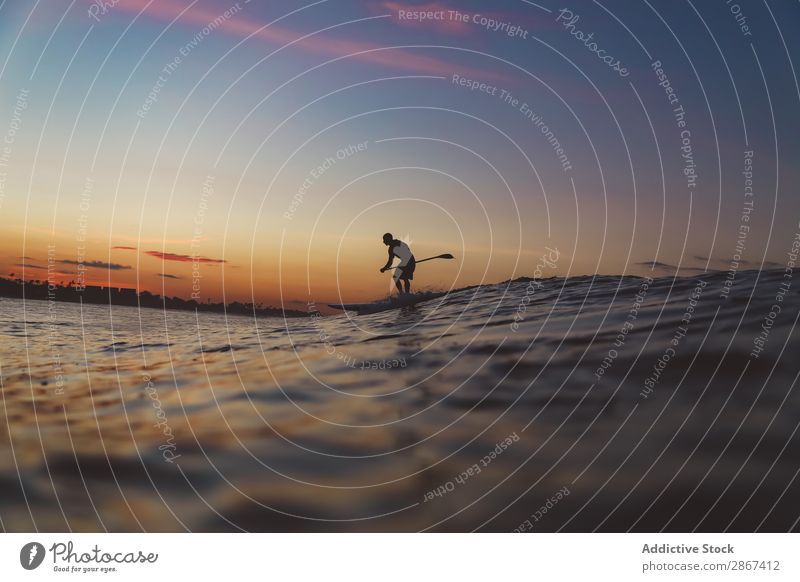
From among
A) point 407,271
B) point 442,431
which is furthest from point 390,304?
point 442,431

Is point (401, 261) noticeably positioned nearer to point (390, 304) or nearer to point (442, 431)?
point (390, 304)

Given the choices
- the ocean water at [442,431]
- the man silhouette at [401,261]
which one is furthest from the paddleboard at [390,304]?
the ocean water at [442,431]

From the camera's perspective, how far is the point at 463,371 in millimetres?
7992

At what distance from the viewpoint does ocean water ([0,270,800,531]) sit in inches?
225

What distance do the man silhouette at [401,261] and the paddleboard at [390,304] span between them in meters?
0.32

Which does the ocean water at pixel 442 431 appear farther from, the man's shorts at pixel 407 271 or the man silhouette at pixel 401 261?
the man's shorts at pixel 407 271

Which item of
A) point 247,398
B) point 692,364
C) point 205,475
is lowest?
point 205,475

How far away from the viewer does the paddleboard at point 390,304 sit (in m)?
14.8

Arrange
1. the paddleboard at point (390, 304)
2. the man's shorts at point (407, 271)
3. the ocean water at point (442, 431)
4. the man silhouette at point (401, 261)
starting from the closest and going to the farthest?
the ocean water at point (442, 431) → the man silhouette at point (401, 261) → the paddleboard at point (390, 304) → the man's shorts at point (407, 271)

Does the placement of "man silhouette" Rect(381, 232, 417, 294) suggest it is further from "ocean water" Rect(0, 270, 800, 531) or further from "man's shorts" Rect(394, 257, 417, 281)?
"ocean water" Rect(0, 270, 800, 531)
